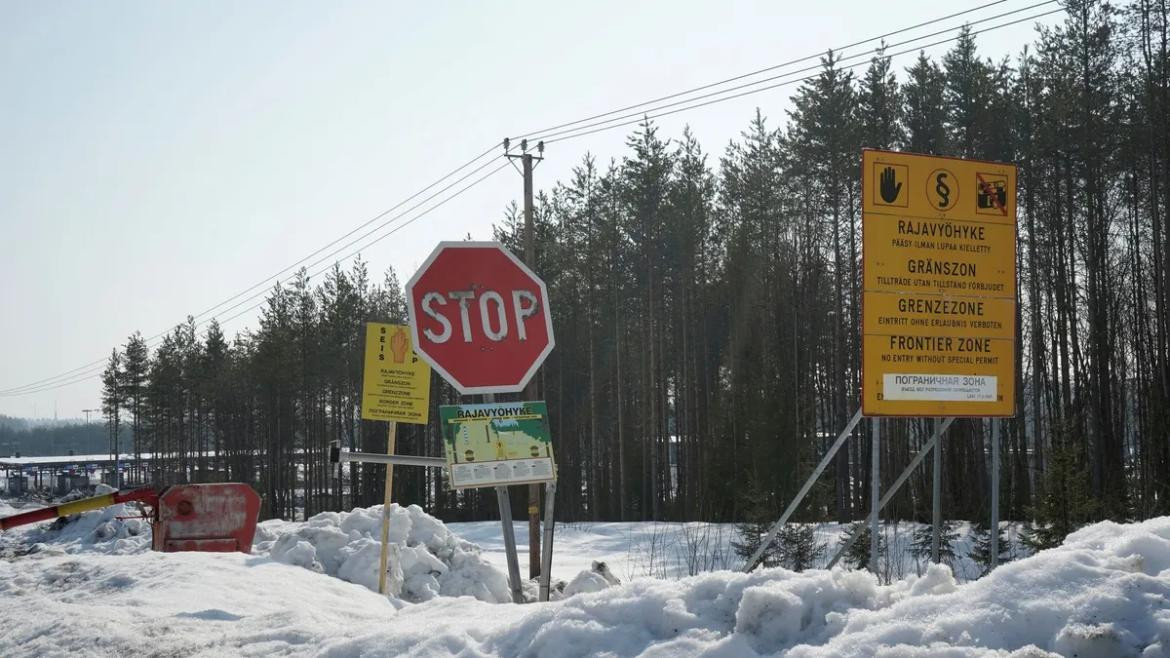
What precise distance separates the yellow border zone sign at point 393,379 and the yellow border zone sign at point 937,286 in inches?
220

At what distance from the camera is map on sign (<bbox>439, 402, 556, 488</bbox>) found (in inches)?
232

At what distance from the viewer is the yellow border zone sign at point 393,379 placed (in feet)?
39.2

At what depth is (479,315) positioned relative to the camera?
6.12m

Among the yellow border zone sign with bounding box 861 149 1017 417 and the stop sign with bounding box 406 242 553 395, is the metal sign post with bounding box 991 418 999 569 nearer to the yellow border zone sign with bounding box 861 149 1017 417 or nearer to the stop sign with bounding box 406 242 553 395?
the yellow border zone sign with bounding box 861 149 1017 417

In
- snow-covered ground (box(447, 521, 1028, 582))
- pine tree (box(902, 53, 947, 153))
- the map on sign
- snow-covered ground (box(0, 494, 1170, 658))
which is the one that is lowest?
snow-covered ground (box(447, 521, 1028, 582))

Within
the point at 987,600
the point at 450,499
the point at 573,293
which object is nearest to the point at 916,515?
the point at 987,600

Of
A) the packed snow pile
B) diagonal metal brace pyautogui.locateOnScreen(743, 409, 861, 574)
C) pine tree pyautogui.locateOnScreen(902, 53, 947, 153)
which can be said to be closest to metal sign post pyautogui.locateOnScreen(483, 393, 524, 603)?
diagonal metal brace pyautogui.locateOnScreen(743, 409, 861, 574)

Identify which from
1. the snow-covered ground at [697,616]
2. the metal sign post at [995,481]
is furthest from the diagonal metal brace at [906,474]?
the snow-covered ground at [697,616]

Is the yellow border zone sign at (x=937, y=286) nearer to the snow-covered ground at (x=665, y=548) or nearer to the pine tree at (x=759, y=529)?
the snow-covered ground at (x=665, y=548)

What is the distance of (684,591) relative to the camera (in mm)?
4539

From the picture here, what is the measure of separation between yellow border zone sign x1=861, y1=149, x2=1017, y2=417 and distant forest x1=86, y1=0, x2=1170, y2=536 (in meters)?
4.44

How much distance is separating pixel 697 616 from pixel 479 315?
2.43 m

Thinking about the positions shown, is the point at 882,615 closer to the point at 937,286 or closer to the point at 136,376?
the point at 937,286

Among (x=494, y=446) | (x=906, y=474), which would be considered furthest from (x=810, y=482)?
(x=494, y=446)
